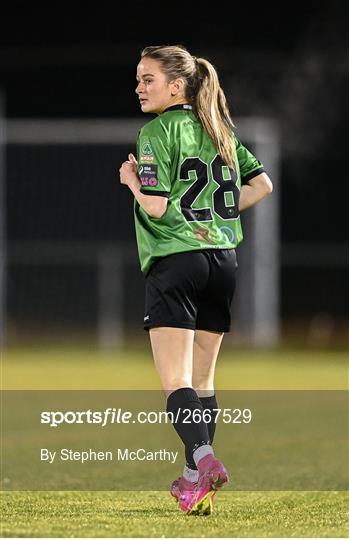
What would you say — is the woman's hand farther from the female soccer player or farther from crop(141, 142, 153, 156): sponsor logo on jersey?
crop(141, 142, 153, 156): sponsor logo on jersey

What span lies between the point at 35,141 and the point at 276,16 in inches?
198

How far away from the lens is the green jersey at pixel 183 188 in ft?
17.5

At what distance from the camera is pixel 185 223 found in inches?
211

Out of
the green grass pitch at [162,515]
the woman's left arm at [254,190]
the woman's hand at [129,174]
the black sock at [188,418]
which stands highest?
the woman's hand at [129,174]

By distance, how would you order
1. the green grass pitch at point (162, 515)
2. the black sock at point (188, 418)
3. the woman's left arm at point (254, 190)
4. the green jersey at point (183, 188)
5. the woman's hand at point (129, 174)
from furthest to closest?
1. the woman's left arm at point (254, 190)
2. the woman's hand at point (129, 174)
3. the green jersey at point (183, 188)
4. the black sock at point (188, 418)
5. the green grass pitch at point (162, 515)

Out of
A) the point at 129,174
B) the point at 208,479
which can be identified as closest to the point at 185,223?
the point at 129,174

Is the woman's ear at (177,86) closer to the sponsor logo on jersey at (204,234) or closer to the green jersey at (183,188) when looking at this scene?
the green jersey at (183,188)

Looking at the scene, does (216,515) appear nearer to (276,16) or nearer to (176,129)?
(176,129)

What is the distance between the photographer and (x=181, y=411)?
17.3 feet

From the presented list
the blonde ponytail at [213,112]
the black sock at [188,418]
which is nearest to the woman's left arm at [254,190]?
the blonde ponytail at [213,112]

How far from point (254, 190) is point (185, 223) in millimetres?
509

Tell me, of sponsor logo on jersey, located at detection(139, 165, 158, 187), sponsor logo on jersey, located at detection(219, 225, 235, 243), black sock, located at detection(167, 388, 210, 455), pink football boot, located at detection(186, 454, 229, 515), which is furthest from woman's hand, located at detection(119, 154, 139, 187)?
pink football boot, located at detection(186, 454, 229, 515)

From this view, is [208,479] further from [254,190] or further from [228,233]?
[254,190]

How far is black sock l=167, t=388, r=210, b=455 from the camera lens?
5.22 meters
